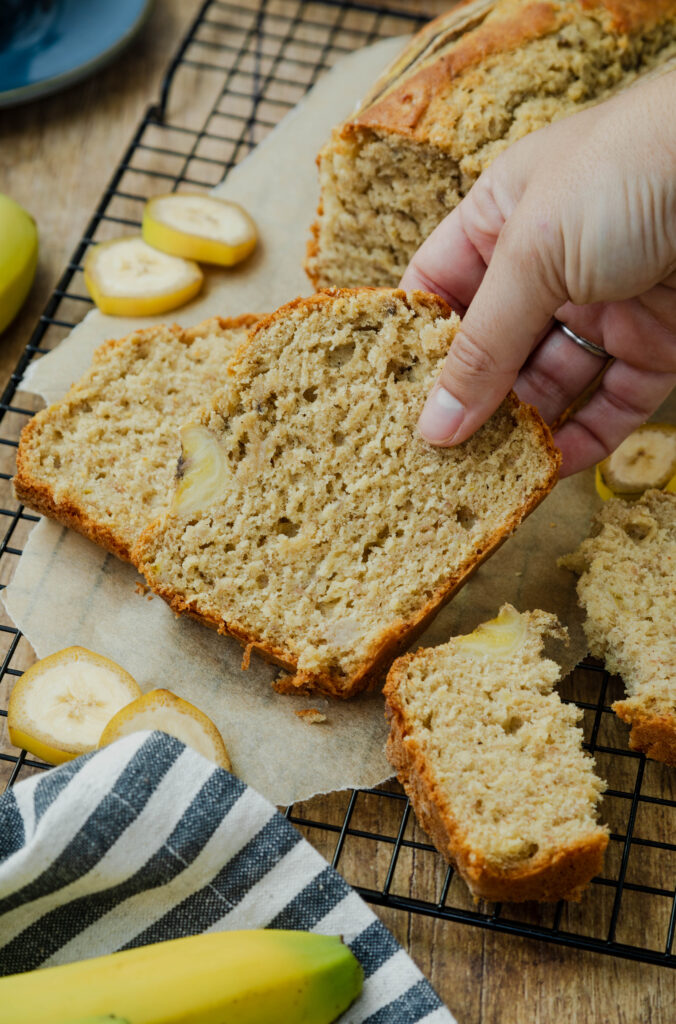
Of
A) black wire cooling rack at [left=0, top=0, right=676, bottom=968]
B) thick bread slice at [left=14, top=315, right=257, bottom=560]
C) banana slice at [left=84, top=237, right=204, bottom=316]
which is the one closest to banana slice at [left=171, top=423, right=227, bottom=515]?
thick bread slice at [left=14, top=315, right=257, bottom=560]

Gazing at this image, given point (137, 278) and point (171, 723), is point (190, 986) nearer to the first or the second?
point (171, 723)

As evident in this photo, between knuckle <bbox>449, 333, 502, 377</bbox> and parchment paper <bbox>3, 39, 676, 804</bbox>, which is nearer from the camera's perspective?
knuckle <bbox>449, 333, 502, 377</bbox>

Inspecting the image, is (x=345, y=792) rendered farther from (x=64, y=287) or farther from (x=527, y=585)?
(x=64, y=287)

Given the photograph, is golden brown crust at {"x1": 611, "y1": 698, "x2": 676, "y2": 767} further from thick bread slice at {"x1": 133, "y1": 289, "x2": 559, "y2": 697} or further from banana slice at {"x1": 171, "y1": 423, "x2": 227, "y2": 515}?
banana slice at {"x1": 171, "y1": 423, "x2": 227, "y2": 515}

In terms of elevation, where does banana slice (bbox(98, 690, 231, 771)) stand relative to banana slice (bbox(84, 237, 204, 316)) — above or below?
below

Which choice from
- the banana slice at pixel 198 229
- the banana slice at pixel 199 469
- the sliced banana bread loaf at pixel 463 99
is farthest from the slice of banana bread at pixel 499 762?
the banana slice at pixel 198 229

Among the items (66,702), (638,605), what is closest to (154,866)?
(66,702)

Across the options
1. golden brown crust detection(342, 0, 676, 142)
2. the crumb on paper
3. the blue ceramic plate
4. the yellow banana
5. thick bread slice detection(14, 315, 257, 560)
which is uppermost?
golden brown crust detection(342, 0, 676, 142)

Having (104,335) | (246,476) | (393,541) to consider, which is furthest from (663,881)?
(104,335)

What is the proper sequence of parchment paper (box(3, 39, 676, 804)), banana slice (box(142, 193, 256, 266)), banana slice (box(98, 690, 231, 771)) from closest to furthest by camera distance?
banana slice (box(98, 690, 231, 771)) < parchment paper (box(3, 39, 676, 804)) < banana slice (box(142, 193, 256, 266))
